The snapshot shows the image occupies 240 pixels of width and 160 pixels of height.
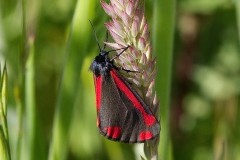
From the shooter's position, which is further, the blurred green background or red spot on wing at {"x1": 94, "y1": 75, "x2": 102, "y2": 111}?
the blurred green background

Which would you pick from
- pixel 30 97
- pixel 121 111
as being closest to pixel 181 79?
pixel 30 97

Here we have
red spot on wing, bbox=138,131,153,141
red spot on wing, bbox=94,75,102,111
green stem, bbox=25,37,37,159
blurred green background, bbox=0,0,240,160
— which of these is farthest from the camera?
blurred green background, bbox=0,0,240,160

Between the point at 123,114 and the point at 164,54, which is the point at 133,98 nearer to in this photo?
the point at 123,114

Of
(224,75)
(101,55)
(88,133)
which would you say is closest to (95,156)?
(88,133)

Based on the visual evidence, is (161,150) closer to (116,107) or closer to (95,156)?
(116,107)

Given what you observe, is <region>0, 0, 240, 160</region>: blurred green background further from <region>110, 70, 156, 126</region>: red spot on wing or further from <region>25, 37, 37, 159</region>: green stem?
<region>110, 70, 156, 126</region>: red spot on wing

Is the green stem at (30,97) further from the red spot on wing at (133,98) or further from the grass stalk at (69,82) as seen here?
the red spot on wing at (133,98)

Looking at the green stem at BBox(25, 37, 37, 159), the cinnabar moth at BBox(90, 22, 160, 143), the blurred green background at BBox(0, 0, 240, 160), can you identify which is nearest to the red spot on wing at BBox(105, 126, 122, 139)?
the cinnabar moth at BBox(90, 22, 160, 143)
